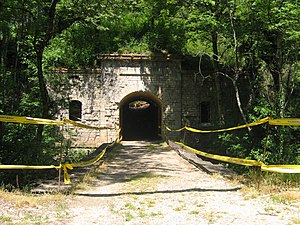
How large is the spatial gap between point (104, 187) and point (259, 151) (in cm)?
711

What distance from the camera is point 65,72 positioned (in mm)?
16203

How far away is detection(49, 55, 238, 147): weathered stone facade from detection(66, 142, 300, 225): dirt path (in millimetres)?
8509

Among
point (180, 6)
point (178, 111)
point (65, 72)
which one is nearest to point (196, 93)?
point (178, 111)

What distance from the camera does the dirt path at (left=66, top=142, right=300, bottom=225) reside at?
4199 mm

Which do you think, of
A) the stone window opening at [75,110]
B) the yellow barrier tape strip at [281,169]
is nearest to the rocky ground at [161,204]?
the yellow barrier tape strip at [281,169]

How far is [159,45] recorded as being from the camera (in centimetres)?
1670

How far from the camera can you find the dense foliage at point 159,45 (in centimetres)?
930

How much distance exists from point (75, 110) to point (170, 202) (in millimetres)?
12552

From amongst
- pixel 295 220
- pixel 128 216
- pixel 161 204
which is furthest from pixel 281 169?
pixel 128 216

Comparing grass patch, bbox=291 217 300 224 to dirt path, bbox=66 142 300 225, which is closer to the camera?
grass patch, bbox=291 217 300 224

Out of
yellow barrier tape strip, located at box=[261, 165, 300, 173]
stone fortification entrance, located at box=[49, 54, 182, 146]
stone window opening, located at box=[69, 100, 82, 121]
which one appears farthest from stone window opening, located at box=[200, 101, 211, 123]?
yellow barrier tape strip, located at box=[261, 165, 300, 173]

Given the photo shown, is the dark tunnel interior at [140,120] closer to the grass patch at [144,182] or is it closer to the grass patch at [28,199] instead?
the grass patch at [144,182]

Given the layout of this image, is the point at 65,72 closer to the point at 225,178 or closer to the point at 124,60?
the point at 124,60

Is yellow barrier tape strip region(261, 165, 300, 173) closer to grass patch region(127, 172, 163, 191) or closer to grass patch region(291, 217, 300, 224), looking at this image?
grass patch region(291, 217, 300, 224)
